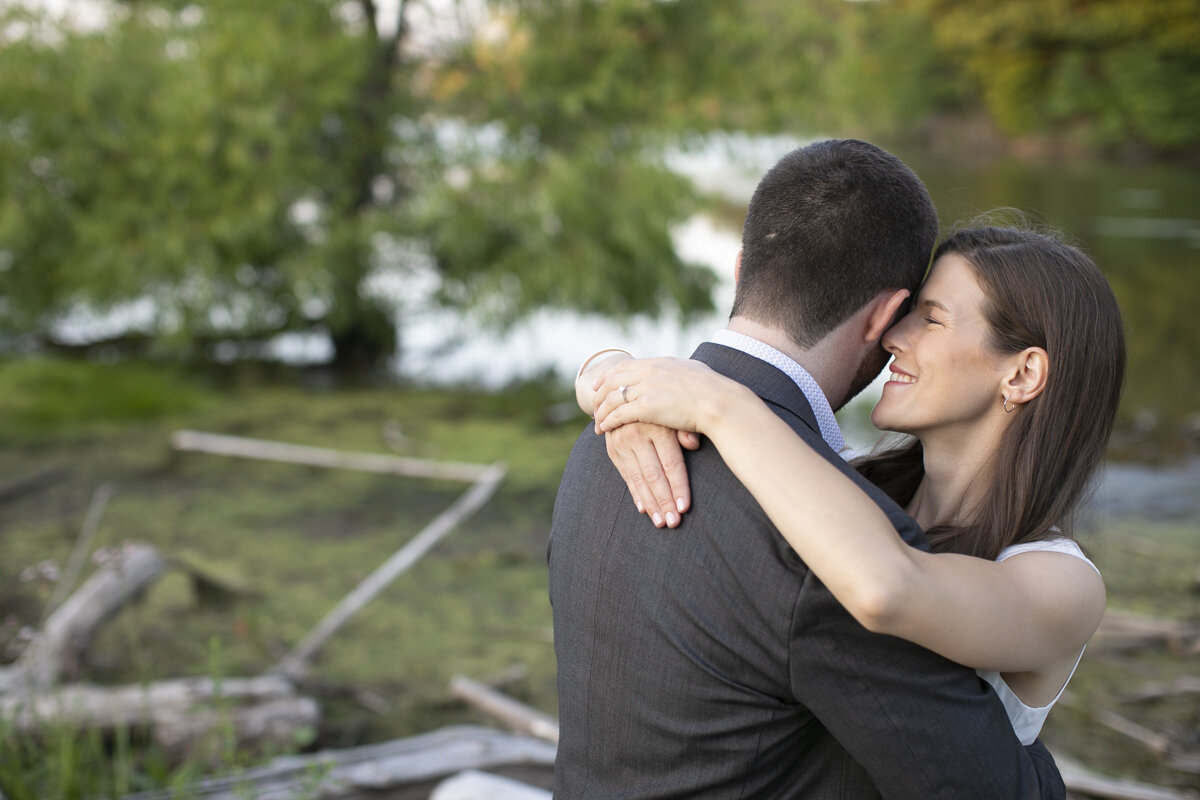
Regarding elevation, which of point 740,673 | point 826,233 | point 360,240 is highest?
point 826,233

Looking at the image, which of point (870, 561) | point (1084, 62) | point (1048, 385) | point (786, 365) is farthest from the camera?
point (1084, 62)

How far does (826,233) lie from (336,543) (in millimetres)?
5502

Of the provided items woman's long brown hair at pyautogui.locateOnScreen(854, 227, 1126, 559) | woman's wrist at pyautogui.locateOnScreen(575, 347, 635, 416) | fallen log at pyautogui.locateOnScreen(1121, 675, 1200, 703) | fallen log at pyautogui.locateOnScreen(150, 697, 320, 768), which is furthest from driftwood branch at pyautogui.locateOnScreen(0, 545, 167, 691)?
fallen log at pyautogui.locateOnScreen(1121, 675, 1200, 703)

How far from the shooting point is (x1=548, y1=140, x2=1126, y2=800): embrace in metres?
1.42

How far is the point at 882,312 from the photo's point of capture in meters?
1.70

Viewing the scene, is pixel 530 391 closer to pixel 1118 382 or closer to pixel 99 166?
pixel 99 166

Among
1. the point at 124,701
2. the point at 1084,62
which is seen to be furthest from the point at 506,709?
the point at 1084,62

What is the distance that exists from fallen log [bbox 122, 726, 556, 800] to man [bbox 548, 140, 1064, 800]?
1.60 meters

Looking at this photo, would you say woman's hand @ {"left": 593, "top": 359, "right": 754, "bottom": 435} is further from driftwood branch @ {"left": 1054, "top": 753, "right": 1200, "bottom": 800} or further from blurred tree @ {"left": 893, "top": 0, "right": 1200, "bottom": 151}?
blurred tree @ {"left": 893, "top": 0, "right": 1200, "bottom": 151}

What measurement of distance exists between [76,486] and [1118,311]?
729cm

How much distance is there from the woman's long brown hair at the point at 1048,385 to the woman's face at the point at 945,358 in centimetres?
3

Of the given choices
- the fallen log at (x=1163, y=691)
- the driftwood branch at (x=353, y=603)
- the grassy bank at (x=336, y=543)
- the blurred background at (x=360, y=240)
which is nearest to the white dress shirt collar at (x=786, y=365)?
the grassy bank at (x=336, y=543)

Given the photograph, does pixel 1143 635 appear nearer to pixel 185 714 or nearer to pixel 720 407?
pixel 185 714

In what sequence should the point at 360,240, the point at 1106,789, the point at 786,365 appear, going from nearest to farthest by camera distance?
the point at 786,365
the point at 1106,789
the point at 360,240
